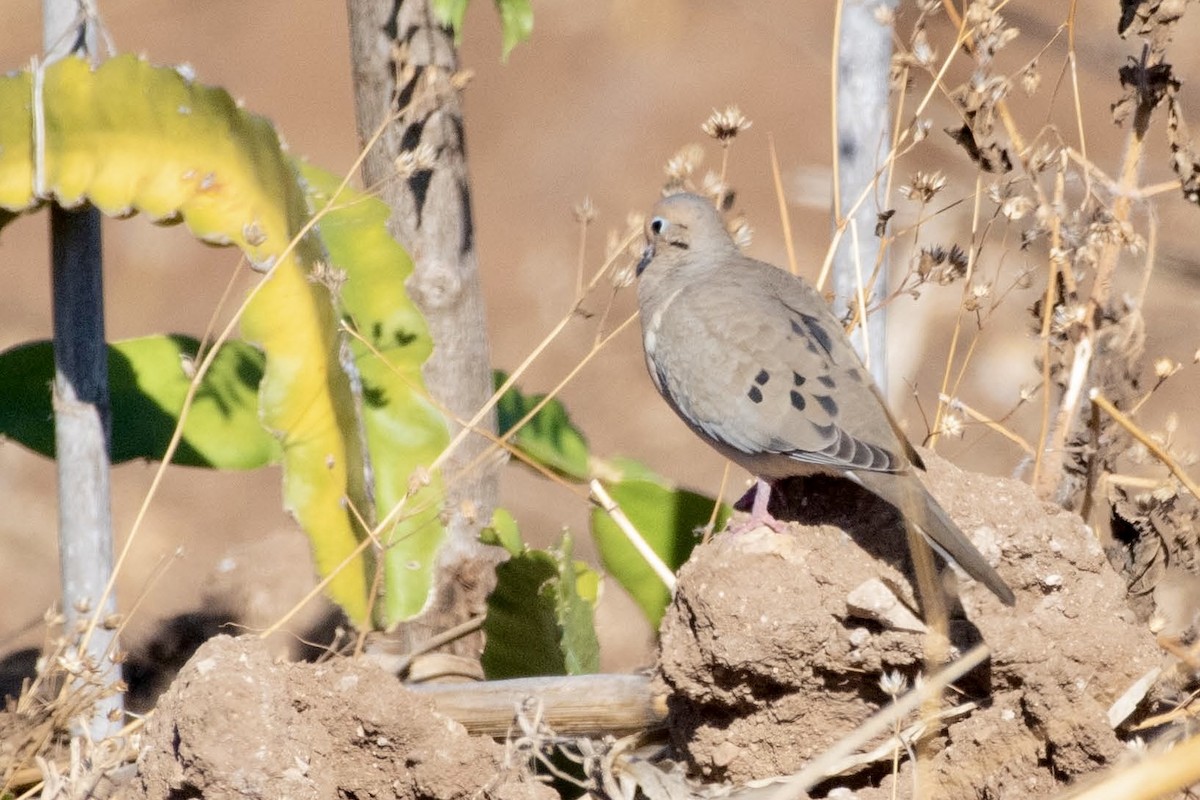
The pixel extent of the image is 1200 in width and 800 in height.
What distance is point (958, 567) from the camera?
99.9 inches

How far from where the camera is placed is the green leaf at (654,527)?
3.67m

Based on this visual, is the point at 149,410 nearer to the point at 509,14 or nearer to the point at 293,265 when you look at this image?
the point at 293,265

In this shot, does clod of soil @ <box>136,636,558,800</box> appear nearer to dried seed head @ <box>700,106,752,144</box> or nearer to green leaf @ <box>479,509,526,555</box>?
green leaf @ <box>479,509,526,555</box>

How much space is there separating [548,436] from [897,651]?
1.78 metres

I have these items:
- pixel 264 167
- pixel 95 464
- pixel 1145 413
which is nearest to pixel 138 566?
pixel 95 464

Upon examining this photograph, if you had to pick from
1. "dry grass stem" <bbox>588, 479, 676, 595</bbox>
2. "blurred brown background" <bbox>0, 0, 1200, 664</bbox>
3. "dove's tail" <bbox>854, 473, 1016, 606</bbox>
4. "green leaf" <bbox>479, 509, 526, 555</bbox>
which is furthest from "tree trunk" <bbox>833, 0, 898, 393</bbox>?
"blurred brown background" <bbox>0, 0, 1200, 664</bbox>

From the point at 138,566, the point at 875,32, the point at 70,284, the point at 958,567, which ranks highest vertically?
the point at 875,32

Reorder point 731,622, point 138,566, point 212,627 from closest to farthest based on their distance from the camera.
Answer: point 731,622, point 212,627, point 138,566

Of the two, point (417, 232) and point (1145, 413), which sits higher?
point (417, 232)

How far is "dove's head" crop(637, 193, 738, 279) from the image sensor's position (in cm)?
347

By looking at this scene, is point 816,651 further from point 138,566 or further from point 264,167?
point 138,566

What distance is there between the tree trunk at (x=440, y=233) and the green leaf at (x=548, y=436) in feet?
0.43

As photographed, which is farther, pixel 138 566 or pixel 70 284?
pixel 138 566

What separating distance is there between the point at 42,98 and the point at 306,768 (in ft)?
5.51
